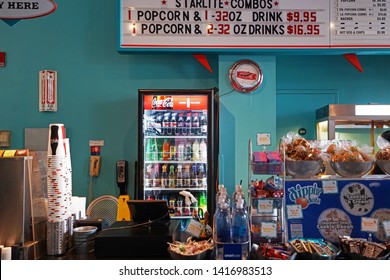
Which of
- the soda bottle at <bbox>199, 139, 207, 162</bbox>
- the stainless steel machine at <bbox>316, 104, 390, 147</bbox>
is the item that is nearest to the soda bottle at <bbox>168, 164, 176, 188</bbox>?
the soda bottle at <bbox>199, 139, 207, 162</bbox>

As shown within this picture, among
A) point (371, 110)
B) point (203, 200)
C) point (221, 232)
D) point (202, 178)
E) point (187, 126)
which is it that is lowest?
point (203, 200)

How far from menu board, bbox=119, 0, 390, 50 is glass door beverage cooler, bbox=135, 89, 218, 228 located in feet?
2.28

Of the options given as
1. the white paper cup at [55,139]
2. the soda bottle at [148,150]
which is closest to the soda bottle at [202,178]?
the soda bottle at [148,150]

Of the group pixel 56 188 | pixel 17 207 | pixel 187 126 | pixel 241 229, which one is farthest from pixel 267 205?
pixel 187 126

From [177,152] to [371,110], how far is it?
2.36m

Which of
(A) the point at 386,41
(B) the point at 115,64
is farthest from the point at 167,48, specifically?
(A) the point at 386,41

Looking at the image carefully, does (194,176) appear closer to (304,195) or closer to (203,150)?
(203,150)

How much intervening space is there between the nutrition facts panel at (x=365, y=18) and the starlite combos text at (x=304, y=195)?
2678mm

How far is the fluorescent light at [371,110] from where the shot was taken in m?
4.21

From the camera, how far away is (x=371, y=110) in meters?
4.21

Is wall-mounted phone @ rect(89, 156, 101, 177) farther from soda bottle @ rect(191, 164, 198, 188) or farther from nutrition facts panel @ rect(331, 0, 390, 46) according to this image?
nutrition facts panel @ rect(331, 0, 390, 46)

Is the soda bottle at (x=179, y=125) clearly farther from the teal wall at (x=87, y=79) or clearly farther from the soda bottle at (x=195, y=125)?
the teal wall at (x=87, y=79)

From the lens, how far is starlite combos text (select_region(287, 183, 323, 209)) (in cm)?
220

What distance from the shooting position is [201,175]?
13.9 feet
